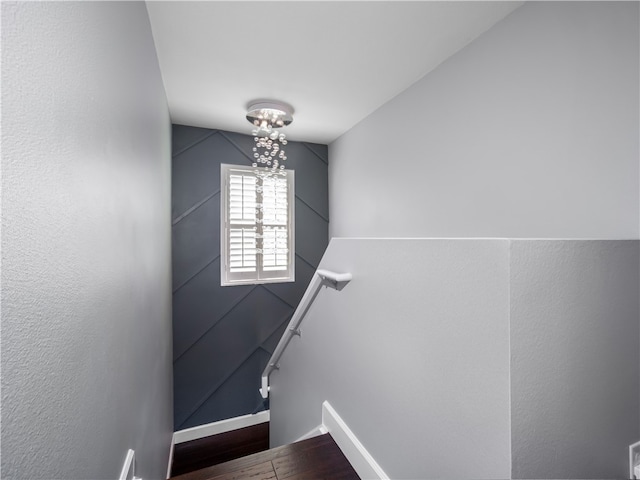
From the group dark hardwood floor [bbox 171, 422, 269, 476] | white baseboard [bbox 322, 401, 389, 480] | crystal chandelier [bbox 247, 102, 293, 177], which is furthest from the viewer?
dark hardwood floor [bbox 171, 422, 269, 476]

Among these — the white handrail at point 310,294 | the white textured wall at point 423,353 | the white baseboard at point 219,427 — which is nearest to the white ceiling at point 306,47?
the white textured wall at point 423,353

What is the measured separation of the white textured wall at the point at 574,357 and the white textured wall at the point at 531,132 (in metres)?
0.43

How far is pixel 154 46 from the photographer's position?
1764mm

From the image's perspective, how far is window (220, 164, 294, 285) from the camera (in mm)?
3350

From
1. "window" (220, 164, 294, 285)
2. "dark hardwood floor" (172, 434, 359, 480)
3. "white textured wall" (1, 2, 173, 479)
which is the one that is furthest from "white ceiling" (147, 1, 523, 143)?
"dark hardwood floor" (172, 434, 359, 480)

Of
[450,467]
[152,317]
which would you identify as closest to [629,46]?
[450,467]

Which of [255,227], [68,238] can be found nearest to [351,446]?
[68,238]

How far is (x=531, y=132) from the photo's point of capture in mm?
1478

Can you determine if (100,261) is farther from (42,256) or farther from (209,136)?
(209,136)

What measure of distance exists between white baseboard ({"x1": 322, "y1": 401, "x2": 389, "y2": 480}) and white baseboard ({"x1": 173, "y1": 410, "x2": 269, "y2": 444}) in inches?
85.7

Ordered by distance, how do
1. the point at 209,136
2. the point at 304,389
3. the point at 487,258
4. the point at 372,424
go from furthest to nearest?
the point at 209,136 < the point at 304,389 < the point at 372,424 < the point at 487,258

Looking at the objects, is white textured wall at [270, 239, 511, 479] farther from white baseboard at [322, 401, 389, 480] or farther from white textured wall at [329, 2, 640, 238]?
white textured wall at [329, 2, 640, 238]

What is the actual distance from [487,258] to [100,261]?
1.10m

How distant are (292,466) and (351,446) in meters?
0.31
